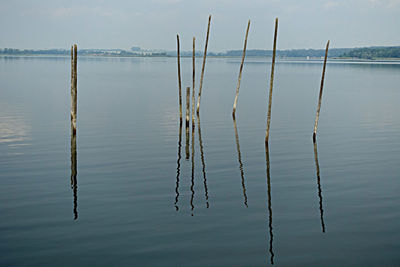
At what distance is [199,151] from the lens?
2308cm

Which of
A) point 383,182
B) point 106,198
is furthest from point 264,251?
point 383,182

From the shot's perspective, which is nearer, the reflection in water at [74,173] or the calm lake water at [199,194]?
the calm lake water at [199,194]

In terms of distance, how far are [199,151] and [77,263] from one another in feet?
42.7

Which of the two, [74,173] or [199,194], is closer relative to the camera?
[199,194]

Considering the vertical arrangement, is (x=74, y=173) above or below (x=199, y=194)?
below

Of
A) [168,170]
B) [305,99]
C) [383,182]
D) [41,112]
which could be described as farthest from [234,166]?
[305,99]

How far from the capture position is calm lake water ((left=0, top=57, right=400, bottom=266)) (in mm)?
11219

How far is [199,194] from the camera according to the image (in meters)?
15.9

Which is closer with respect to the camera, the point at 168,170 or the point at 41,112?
the point at 168,170

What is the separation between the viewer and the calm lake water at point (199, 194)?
11.2 metres

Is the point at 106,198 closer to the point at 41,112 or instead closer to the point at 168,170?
the point at 168,170

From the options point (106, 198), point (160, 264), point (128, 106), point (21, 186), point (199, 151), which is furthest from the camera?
point (128, 106)

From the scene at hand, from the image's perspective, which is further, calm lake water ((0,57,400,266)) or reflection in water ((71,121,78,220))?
reflection in water ((71,121,78,220))

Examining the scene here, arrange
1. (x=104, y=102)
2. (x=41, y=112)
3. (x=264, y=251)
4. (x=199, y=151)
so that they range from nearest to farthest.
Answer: (x=264, y=251), (x=199, y=151), (x=41, y=112), (x=104, y=102)
